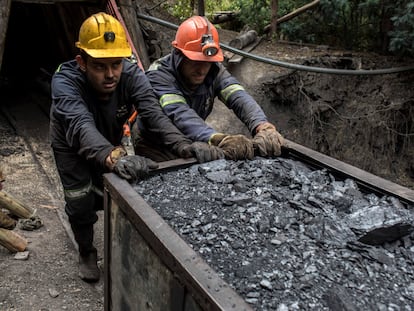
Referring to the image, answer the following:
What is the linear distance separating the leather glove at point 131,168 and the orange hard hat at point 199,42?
3.34 ft

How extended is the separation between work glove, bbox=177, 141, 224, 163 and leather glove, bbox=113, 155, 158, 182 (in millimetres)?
352

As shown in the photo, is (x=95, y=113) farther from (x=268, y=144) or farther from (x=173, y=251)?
(x=173, y=251)

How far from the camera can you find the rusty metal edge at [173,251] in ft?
4.79

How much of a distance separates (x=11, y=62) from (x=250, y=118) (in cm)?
605

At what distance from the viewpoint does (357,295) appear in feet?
5.14

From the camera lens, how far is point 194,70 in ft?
10.4

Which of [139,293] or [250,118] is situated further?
[250,118]

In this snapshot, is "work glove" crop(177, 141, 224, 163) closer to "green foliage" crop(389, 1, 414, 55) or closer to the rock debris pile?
the rock debris pile

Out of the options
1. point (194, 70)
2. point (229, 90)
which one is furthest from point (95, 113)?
point (229, 90)

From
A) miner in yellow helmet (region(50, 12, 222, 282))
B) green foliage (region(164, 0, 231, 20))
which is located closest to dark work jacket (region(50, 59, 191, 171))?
miner in yellow helmet (region(50, 12, 222, 282))

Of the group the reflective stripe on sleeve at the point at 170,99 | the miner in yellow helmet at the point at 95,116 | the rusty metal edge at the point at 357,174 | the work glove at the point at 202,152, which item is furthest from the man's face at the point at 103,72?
the rusty metal edge at the point at 357,174

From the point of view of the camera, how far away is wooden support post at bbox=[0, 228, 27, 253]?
3.39 meters

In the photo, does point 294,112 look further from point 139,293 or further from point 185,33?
point 139,293

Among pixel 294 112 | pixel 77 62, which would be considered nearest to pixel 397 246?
pixel 77 62
